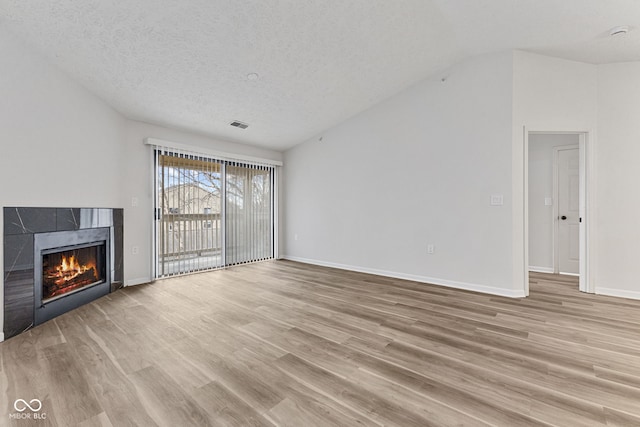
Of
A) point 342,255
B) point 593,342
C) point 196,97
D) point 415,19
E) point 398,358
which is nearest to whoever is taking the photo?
point 398,358

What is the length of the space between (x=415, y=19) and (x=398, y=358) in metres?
3.47

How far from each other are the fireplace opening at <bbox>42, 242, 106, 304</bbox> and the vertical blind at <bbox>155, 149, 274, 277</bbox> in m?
0.87

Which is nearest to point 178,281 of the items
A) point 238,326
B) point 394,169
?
point 238,326

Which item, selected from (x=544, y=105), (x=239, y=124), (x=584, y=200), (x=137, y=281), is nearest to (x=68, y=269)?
(x=137, y=281)

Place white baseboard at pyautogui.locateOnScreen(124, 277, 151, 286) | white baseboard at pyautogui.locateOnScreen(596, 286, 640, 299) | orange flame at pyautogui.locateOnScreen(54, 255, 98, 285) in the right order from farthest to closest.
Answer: white baseboard at pyautogui.locateOnScreen(124, 277, 151, 286) < white baseboard at pyautogui.locateOnScreen(596, 286, 640, 299) < orange flame at pyautogui.locateOnScreen(54, 255, 98, 285)

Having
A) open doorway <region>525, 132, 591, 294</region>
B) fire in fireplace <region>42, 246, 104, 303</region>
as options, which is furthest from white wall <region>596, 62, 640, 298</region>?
fire in fireplace <region>42, 246, 104, 303</region>

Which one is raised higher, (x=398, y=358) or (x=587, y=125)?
(x=587, y=125)

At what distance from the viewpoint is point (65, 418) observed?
4.73 feet

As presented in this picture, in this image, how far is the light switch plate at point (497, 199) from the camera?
3617 mm

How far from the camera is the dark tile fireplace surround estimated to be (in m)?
2.42

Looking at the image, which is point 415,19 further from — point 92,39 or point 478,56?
point 92,39

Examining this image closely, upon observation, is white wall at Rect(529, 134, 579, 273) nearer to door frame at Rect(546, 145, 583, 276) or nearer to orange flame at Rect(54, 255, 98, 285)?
door frame at Rect(546, 145, 583, 276)

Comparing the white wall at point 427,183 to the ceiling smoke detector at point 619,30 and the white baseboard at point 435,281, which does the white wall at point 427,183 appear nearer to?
the white baseboard at point 435,281

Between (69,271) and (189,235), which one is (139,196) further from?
(69,271)
